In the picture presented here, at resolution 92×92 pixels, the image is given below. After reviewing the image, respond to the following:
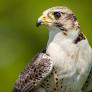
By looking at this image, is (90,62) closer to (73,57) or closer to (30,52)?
(73,57)

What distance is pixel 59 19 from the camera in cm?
723

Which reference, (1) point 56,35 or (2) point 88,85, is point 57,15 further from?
(2) point 88,85

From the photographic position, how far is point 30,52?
10234 mm

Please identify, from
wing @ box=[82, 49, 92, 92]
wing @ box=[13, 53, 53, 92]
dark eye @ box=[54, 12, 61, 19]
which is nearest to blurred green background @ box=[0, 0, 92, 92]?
wing @ box=[82, 49, 92, 92]

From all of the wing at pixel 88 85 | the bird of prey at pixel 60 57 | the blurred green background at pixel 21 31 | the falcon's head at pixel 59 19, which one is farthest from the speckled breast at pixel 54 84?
the blurred green background at pixel 21 31

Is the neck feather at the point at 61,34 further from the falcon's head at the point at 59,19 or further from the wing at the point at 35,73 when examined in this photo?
the wing at the point at 35,73

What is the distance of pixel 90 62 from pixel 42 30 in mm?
2953

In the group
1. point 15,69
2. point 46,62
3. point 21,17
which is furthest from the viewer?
point 21,17

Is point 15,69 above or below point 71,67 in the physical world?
below

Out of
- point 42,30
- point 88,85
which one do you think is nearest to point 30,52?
point 42,30

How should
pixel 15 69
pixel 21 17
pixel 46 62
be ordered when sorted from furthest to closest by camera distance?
pixel 21 17 < pixel 15 69 < pixel 46 62

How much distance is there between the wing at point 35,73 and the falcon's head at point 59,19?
0.26 metres

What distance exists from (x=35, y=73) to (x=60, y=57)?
0.25 m

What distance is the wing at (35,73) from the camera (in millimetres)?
7191
